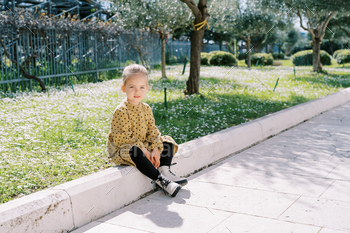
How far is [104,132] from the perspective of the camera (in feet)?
18.7

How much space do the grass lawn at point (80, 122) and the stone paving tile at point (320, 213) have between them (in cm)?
210

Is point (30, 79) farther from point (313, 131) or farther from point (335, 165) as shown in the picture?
point (335, 165)

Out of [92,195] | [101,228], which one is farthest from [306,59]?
[101,228]

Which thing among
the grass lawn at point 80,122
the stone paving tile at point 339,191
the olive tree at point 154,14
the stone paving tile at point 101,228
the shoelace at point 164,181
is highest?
the olive tree at point 154,14

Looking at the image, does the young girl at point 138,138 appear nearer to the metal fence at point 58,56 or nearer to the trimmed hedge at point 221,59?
the metal fence at point 58,56

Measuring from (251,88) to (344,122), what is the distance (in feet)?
14.8

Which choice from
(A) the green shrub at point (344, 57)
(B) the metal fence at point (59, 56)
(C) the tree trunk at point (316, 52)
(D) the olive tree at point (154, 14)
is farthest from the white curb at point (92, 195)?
(A) the green shrub at point (344, 57)

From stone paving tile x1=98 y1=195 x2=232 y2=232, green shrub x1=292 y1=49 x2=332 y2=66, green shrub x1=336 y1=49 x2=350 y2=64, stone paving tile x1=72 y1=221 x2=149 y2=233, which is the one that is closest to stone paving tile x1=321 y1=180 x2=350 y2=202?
stone paving tile x1=98 y1=195 x2=232 y2=232

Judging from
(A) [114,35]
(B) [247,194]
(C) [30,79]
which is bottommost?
(B) [247,194]

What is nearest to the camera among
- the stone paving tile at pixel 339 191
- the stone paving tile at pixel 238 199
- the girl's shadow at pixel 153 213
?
the girl's shadow at pixel 153 213

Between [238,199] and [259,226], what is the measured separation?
588 millimetres

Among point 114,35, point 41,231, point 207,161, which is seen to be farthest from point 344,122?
point 114,35

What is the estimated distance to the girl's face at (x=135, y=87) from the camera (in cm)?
365

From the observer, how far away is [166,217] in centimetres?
315
